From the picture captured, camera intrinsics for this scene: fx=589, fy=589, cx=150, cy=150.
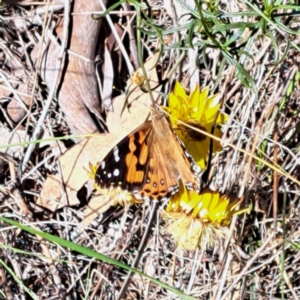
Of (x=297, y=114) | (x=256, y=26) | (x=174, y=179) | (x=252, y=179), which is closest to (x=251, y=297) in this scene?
(x=252, y=179)

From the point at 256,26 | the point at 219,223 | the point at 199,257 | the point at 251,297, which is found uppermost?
the point at 256,26

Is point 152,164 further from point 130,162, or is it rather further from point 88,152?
point 88,152

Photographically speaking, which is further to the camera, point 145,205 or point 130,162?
point 145,205

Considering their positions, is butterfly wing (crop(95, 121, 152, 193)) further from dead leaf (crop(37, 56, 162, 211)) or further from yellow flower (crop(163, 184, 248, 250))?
dead leaf (crop(37, 56, 162, 211))

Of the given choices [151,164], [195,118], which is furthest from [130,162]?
[195,118]

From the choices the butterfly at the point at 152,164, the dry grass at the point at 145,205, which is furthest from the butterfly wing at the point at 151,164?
the dry grass at the point at 145,205

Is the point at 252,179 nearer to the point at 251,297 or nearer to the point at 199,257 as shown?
the point at 199,257

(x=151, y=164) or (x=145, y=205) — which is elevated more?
(x=151, y=164)

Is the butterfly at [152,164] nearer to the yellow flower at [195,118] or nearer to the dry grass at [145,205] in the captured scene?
the yellow flower at [195,118]
